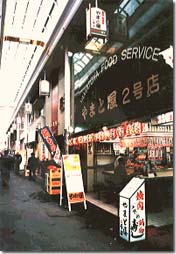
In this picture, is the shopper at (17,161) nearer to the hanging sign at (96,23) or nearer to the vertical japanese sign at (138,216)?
the vertical japanese sign at (138,216)

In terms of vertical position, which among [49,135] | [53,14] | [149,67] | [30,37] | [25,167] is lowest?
[25,167]

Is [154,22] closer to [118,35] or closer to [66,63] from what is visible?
[118,35]

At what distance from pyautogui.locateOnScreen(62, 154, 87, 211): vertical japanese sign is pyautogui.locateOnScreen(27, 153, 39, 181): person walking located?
2.36 feet

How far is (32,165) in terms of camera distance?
579cm

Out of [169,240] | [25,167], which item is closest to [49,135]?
[25,167]

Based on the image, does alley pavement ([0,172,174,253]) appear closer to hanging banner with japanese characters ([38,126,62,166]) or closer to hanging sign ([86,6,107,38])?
hanging banner with japanese characters ([38,126,62,166])

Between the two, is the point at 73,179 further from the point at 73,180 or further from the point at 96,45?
the point at 96,45

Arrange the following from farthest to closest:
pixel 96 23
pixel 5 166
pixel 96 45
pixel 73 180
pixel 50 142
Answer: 1. pixel 50 142
2. pixel 73 180
3. pixel 96 45
4. pixel 5 166
5. pixel 96 23

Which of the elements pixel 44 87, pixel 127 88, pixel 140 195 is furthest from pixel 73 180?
pixel 44 87

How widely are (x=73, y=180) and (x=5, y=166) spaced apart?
1.50 m

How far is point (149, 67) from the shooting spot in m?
3.85

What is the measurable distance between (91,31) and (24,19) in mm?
1561

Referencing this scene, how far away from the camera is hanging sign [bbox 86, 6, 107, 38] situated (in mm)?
4738

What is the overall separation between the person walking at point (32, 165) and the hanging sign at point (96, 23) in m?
2.99
